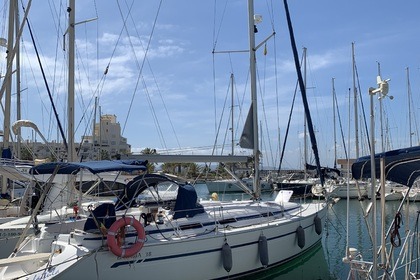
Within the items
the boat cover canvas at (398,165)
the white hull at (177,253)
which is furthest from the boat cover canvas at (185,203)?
the boat cover canvas at (398,165)

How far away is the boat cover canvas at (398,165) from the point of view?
820cm

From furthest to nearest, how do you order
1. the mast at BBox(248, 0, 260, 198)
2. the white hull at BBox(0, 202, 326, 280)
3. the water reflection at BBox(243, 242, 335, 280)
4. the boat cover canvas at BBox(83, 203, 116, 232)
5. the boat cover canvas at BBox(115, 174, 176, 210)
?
the mast at BBox(248, 0, 260, 198)
the water reflection at BBox(243, 242, 335, 280)
the boat cover canvas at BBox(115, 174, 176, 210)
the boat cover canvas at BBox(83, 203, 116, 232)
the white hull at BBox(0, 202, 326, 280)

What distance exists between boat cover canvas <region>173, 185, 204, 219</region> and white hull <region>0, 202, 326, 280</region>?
0.17 metres

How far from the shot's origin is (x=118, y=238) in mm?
10008

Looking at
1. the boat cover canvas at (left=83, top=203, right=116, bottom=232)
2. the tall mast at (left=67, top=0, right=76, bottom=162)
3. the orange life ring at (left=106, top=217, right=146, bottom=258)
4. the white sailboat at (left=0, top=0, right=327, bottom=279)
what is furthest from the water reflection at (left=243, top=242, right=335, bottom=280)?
the tall mast at (left=67, top=0, right=76, bottom=162)

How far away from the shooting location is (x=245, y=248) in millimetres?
12078

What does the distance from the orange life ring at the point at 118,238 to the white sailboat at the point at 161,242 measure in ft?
0.07

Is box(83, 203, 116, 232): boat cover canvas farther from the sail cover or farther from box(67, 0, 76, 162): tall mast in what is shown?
the sail cover

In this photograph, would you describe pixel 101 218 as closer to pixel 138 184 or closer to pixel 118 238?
pixel 118 238

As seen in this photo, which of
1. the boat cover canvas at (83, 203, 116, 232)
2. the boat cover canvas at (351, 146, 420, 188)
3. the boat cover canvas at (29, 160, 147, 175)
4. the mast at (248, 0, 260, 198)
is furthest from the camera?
the mast at (248, 0, 260, 198)

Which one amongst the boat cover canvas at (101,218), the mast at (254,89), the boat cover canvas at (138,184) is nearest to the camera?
the boat cover canvas at (101,218)

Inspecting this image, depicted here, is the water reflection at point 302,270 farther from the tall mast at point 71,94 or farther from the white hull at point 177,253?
the tall mast at point 71,94

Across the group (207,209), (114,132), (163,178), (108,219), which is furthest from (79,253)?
(114,132)

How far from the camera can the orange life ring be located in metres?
9.70
